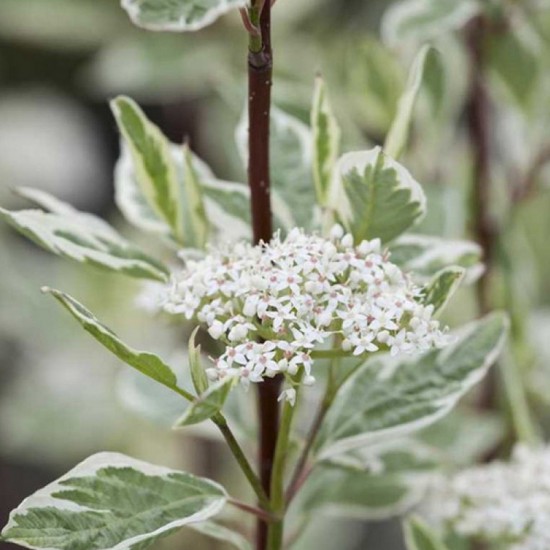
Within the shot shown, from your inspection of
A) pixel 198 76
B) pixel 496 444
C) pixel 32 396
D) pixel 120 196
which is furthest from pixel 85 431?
pixel 120 196

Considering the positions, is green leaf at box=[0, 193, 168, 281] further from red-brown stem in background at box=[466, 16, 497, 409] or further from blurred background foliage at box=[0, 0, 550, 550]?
red-brown stem in background at box=[466, 16, 497, 409]

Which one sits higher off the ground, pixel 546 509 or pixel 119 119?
pixel 119 119

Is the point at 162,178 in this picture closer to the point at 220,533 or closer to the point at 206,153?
the point at 220,533

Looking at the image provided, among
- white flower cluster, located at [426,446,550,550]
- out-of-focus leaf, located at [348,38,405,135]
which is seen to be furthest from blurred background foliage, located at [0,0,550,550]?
white flower cluster, located at [426,446,550,550]

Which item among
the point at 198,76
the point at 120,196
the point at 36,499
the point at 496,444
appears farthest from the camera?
the point at 198,76

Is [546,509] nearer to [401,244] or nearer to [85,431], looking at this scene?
[401,244]

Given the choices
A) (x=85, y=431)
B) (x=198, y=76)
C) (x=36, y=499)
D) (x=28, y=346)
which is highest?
(x=198, y=76)

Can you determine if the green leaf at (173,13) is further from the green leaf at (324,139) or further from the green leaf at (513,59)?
the green leaf at (513,59)

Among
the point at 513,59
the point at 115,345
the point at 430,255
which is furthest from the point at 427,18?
the point at 115,345
